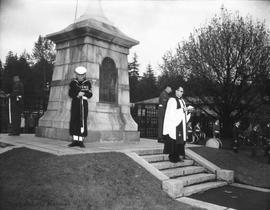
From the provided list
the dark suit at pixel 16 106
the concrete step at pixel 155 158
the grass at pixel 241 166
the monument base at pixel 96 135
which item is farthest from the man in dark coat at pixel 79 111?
the grass at pixel 241 166

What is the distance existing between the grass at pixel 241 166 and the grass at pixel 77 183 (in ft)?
11.2

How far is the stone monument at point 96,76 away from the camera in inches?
365

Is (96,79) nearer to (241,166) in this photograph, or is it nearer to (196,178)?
(196,178)

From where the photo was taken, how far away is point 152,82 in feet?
221

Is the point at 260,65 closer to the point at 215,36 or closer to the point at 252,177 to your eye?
the point at 215,36

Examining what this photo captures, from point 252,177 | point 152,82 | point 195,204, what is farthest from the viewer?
point 152,82

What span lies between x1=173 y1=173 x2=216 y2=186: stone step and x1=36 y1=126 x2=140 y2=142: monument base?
9.87ft

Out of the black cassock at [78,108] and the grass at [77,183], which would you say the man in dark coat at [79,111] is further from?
the grass at [77,183]

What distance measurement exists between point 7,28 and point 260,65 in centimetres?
1653

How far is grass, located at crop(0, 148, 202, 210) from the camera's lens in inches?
180

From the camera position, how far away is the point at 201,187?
6.96m

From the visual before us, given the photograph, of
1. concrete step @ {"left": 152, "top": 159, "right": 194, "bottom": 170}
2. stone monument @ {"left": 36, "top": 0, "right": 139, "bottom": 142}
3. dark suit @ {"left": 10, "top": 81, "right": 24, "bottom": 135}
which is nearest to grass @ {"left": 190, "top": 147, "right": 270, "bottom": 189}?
concrete step @ {"left": 152, "top": 159, "right": 194, "bottom": 170}

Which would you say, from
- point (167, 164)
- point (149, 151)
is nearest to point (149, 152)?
point (149, 151)

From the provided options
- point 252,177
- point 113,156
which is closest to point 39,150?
point 113,156
